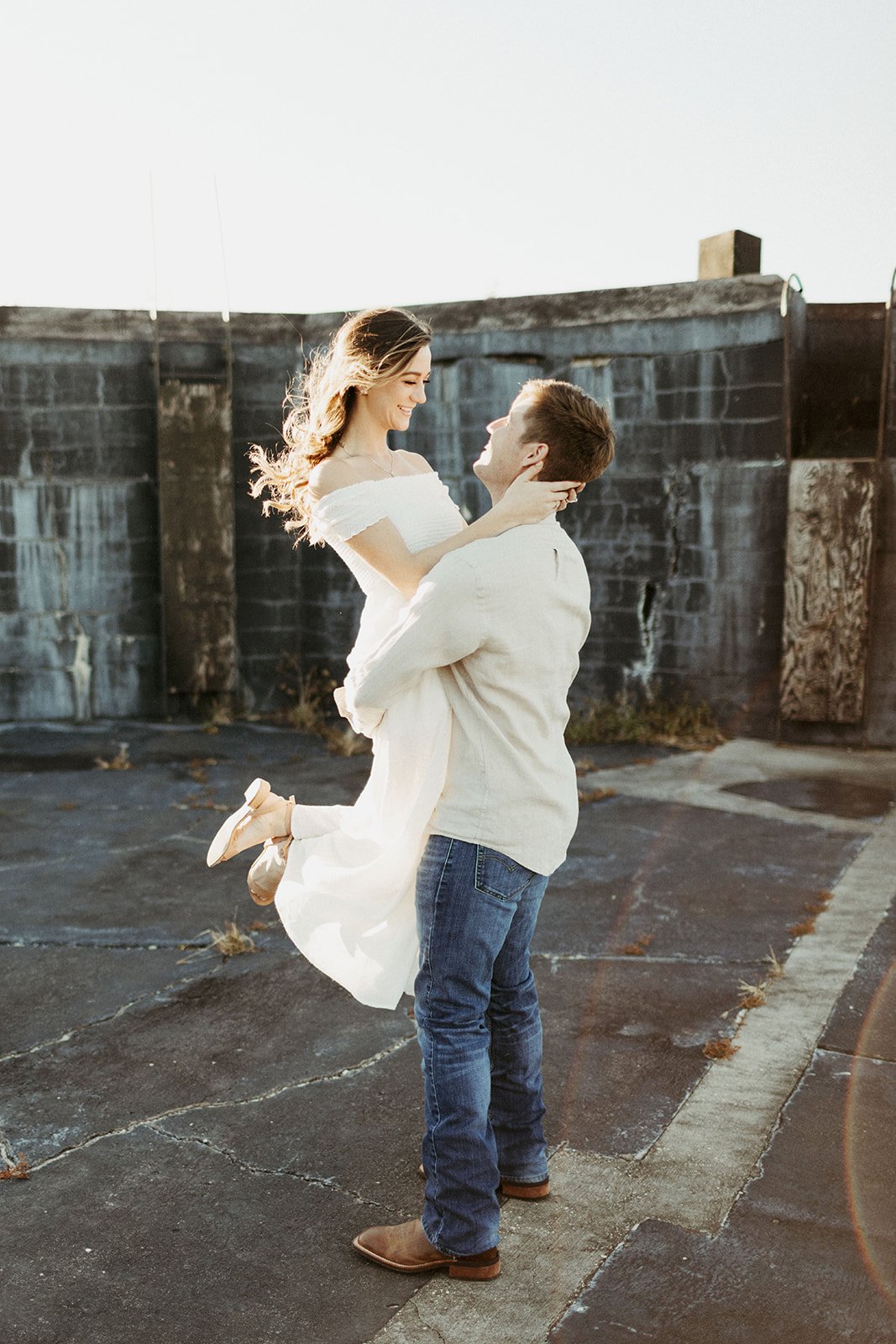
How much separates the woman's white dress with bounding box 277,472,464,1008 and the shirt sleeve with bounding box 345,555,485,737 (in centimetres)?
9

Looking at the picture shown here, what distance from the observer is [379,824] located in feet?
8.45

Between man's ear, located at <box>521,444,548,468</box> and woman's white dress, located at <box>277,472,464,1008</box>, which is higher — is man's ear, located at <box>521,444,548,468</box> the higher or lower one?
the higher one

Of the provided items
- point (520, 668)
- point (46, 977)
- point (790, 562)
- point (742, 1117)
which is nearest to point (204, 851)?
point (46, 977)

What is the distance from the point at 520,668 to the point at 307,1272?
141 centimetres

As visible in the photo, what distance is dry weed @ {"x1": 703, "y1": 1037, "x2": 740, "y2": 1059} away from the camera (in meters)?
3.62

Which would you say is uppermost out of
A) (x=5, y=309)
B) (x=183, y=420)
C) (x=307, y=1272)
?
(x=5, y=309)

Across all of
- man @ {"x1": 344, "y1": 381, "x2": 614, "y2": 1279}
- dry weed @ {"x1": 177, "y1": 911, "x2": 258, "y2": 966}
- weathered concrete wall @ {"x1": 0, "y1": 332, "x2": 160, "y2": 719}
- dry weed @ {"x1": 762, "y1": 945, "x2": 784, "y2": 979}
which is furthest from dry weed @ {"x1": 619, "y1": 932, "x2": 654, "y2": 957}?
weathered concrete wall @ {"x1": 0, "y1": 332, "x2": 160, "y2": 719}

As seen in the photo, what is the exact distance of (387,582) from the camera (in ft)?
8.44

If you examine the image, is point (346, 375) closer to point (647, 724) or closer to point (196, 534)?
point (647, 724)

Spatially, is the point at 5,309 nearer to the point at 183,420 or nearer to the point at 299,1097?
the point at 183,420

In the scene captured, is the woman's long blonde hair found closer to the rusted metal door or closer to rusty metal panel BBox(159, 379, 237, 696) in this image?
the rusted metal door

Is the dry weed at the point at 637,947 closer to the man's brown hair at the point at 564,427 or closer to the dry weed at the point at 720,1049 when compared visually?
the dry weed at the point at 720,1049

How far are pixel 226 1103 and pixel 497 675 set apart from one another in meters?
1.70

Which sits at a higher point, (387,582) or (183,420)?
(183,420)
